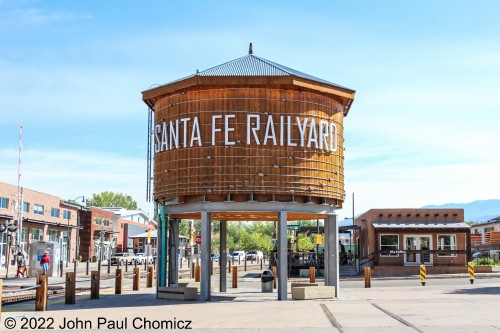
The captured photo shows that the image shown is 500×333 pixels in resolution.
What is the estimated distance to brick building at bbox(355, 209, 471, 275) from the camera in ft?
168

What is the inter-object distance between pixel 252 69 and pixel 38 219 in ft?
168

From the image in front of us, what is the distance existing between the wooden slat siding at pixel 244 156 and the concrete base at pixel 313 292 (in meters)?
3.76

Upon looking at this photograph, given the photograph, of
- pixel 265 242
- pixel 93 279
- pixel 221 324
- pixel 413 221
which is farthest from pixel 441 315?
pixel 265 242

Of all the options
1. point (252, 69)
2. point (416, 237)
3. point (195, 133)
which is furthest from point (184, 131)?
point (416, 237)

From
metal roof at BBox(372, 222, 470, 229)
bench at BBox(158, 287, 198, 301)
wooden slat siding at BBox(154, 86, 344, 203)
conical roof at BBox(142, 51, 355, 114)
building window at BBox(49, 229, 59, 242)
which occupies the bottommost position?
bench at BBox(158, 287, 198, 301)

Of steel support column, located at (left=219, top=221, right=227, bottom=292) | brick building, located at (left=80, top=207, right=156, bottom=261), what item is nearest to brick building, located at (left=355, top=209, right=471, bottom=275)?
steel support column, located at (left=219, top=221, right=227, bottom=292)

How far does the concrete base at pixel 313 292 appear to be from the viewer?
25578 mm

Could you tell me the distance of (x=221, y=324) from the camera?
1789 centimetres

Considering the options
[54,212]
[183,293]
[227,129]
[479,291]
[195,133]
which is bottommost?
[479,291]

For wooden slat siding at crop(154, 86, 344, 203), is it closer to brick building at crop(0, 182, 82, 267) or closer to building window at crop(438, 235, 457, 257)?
building window at crop(438, 235, 457, 257)

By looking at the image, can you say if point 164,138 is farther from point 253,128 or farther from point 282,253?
point 282,253

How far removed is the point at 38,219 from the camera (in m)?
71.2

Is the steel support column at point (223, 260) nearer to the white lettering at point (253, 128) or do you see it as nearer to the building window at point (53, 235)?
the white lettering at point (253, 128)

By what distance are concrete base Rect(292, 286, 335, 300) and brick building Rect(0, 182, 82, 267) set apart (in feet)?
125
